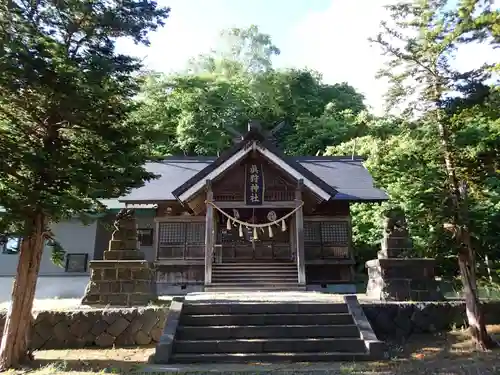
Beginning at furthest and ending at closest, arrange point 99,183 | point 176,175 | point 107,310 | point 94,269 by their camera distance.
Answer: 1. point 176,175
2. point 94,269
3. point 107,310
4. point 99,183

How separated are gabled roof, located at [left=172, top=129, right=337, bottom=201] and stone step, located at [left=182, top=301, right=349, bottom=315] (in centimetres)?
568

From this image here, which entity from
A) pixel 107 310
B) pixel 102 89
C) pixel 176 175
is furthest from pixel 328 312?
pixel 176 175

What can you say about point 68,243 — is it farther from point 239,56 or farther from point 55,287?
point 239,56

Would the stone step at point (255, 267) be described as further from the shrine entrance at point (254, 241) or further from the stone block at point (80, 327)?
the stone block at point (80, 327)

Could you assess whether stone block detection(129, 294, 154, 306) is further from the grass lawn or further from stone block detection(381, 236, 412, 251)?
stone block detection(381, 236, 412, 251)

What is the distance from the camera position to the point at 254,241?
54.5ft

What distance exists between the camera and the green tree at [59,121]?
662cm

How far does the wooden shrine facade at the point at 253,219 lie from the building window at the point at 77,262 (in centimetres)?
378

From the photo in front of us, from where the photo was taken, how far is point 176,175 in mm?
18047

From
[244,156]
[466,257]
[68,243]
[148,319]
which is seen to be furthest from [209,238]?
[466,257]

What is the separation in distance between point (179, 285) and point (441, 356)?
10480 mm

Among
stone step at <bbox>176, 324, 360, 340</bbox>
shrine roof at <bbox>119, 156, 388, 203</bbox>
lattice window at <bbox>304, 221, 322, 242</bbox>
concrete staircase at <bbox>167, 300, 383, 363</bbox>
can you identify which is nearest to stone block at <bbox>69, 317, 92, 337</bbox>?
concrete staircase at <bbox>167, 300, 383, 363</bbox>

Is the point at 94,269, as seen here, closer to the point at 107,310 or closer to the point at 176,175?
the point at 107,310

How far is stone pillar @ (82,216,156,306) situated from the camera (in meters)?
9.91
